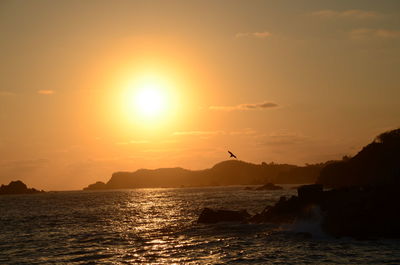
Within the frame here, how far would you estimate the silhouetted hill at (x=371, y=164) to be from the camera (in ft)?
404

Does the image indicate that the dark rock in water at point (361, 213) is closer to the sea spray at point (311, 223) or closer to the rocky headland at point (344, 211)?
the rocky headland at point (344, 211)

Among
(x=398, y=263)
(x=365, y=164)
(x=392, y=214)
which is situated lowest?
(x=398, y=263)

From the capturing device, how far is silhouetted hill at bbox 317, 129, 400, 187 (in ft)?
404

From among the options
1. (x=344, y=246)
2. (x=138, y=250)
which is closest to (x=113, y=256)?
(x=138, y=250)

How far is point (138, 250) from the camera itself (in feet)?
124

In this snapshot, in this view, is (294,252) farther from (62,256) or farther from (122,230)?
(122,230)

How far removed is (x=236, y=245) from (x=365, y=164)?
110 metres

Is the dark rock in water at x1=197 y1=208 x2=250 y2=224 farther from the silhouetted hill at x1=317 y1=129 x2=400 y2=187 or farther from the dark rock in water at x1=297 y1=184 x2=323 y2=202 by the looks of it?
the silhouetted hill at x1=317 y1=129 x2=400 y2=187

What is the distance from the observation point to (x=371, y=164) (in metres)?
134

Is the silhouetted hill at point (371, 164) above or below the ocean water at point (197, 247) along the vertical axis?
above

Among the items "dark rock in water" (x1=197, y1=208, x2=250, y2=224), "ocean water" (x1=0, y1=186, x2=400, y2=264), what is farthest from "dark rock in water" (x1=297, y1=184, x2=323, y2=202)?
"dark rock in water" (x1=197, y1=208, x2=250, y2=224)

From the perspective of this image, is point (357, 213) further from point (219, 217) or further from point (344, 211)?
point (219, 217)

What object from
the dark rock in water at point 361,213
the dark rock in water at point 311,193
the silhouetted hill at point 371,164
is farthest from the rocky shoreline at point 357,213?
the silhouetted hill at point 371,164

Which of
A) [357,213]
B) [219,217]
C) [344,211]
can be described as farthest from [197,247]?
[219,217]
